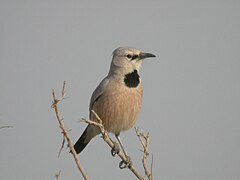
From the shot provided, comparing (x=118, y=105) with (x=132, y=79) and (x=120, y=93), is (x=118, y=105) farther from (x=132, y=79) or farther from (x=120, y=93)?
(x=132, y=79)

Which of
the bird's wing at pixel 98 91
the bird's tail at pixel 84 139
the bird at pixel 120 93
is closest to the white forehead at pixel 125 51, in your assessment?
the bird at pixel 120 93

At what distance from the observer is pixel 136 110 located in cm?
745

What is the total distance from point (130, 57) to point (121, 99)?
2.62 ft

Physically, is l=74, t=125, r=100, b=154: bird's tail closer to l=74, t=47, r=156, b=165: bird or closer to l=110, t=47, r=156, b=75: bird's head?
l=74, t=47, r=156, b=165: bird

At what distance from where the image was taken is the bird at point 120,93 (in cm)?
732

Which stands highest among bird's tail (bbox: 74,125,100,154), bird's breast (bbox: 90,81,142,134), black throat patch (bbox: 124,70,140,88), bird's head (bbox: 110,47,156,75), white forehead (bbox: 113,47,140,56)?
white forehead (bbox: 113,47,140,56)

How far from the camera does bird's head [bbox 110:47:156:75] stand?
24.9ft

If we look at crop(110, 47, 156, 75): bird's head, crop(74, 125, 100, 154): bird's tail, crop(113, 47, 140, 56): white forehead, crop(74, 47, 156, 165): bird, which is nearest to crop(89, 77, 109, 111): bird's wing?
crop(74, 47, 156, 165): bird

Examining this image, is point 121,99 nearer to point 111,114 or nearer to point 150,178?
point 111,114

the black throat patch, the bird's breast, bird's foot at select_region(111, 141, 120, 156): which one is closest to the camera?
bird's foot at select_region(111, 141, 120, 156)

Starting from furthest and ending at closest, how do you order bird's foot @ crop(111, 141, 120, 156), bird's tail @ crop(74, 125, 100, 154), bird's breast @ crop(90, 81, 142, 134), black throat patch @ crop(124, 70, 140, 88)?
bird's tail @ crop(74, 125, 100, 154) < black throat patch @ crop(124, 70, 140, 88) < bird's breast @ crop(90, 81, 142, 134) < bird's foot @ crop(111, 141, 120, 156)

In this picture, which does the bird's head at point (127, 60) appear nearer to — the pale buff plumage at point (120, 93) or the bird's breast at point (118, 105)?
the pale buff plumage at point (120, 93)

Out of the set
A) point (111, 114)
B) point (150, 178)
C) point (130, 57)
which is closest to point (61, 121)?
point (150, 178)

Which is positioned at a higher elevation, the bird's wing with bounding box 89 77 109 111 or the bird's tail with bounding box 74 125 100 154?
the bird's wing with bounding box 89 77 109 111
